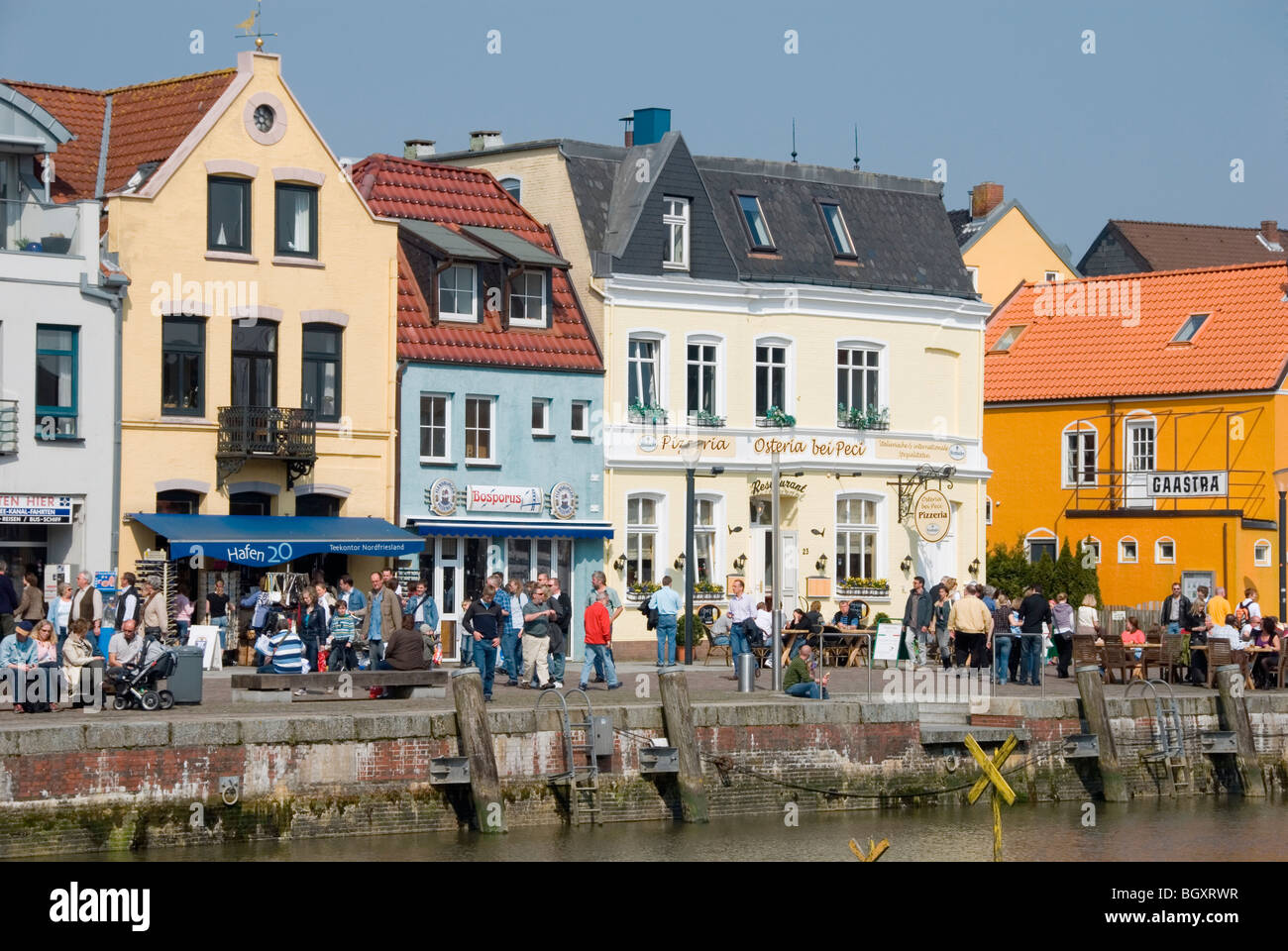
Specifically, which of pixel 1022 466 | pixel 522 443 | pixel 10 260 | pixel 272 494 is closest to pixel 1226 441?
pixel 1022 466

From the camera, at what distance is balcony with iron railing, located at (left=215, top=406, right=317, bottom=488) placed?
124 ft

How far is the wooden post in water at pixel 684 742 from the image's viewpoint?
89.4 feet

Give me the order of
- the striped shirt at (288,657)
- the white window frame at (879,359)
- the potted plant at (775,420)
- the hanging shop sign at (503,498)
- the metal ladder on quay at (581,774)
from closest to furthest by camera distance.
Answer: the metal ladder on quay at (581,774), the striped shirt at (288,657), the hanging shop sign at (503,498), the potted plant at (775,420), the white window frame at (879,359)

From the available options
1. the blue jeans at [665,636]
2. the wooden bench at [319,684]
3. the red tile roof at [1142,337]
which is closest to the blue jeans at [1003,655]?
the blue jeans at [665,636]

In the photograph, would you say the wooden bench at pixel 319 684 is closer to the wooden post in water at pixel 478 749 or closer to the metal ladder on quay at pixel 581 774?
the metal ladder on quay at pixel 581 774

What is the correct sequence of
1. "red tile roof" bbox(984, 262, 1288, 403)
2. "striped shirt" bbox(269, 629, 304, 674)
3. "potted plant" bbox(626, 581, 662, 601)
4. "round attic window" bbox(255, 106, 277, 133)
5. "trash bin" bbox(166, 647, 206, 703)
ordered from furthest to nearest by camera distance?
"red tile roof" bbox(984, 262, 1288, 403), "potted plant" bbox(626, 581, 662, 601), "round attic window" bbox(255, 106, 277, 133), "striped shirt" bbox(269, 629, 304, 674), "trash bin" bbox(166, 647, 206, 703)

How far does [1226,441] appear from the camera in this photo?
5238cm

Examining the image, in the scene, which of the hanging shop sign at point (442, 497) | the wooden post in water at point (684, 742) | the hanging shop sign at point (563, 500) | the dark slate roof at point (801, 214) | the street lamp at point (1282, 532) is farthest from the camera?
the dark slate roof at point (801, 214)

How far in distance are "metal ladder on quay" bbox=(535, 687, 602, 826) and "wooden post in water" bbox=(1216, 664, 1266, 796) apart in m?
11.0

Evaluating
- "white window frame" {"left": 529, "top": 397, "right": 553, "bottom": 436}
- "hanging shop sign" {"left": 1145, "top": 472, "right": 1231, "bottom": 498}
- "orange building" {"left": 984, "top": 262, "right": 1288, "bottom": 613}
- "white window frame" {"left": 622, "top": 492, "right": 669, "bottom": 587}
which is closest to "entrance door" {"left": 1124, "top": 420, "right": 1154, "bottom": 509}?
"orange building" {"left": 984, "top": 262, "right": 1288, "bottom": 613}

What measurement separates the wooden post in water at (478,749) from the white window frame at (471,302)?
16935 mm

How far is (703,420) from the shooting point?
44.3m

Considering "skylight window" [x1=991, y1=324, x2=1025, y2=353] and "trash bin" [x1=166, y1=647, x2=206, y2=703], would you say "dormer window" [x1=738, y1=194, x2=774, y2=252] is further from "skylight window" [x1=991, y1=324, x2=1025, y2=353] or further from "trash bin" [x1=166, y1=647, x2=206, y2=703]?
"trash bin" [x1=166, y1=647, x2=206, y2=703]

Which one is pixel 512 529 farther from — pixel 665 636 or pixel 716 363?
pixel 716 363
